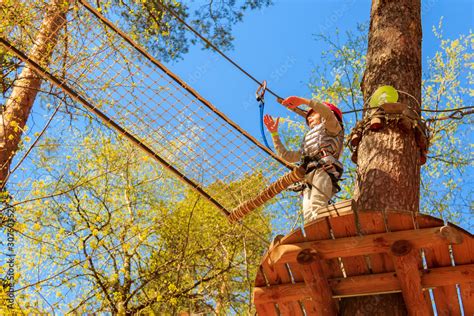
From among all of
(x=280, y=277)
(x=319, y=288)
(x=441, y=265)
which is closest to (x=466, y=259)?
(x=441, y=265)

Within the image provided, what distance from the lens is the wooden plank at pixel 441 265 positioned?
6.30 ft

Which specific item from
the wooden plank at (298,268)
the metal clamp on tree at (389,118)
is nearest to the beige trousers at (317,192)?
the metal clamp on tree at (389,118)

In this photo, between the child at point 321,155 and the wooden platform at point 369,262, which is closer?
the wooden platform at point 369,262

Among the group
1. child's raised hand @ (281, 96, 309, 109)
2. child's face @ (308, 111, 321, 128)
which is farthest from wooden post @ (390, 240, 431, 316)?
child's face @ (308, 111, 321, 128)

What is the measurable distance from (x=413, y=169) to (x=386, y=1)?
3.80 feet

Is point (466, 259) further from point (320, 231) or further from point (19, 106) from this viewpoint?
point (19, 106)

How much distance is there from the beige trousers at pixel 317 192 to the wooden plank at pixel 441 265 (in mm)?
708

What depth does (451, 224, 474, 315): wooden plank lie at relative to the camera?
6.44 feet

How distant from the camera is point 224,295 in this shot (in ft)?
19.7

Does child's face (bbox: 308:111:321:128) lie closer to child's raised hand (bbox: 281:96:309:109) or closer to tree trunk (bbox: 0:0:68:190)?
child's raised hand (bbox: 281:96:309:109)

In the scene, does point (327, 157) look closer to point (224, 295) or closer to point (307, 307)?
point (307, 307)

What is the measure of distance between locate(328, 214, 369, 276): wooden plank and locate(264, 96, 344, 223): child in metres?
0.53

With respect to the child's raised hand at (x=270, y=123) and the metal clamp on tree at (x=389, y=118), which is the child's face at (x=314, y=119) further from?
the metal clamp on tree at (x=389, y=118)

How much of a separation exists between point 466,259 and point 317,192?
33.6 inches
